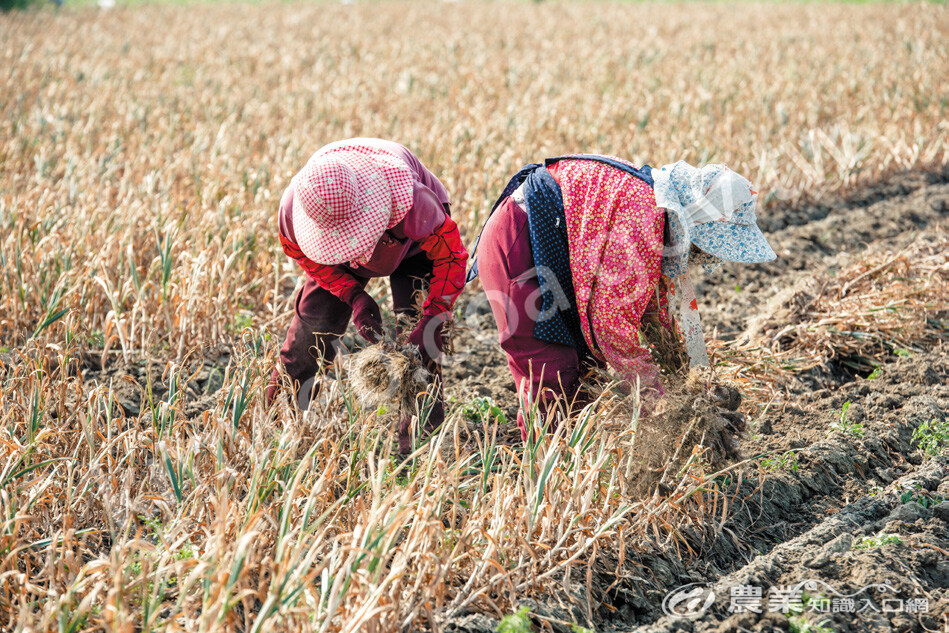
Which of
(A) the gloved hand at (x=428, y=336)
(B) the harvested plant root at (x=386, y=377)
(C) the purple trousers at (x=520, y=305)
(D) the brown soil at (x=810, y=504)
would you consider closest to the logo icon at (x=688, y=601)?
(D) the brown soil at (x=810, y=504)

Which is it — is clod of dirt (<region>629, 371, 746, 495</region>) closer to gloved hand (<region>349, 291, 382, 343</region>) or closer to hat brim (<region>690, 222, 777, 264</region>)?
hat brim (<region>690, 222, 777, 264</region>)

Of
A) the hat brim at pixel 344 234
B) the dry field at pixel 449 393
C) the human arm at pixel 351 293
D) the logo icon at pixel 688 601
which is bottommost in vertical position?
the logo icon at pixel 688 601

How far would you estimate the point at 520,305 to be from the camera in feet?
8.13

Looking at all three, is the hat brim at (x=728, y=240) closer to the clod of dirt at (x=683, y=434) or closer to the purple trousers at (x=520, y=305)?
the clod of dirt at (x=683, y=434)

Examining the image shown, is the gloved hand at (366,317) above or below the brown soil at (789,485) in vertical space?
above

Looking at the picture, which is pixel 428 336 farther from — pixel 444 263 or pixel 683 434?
pixel 683 434

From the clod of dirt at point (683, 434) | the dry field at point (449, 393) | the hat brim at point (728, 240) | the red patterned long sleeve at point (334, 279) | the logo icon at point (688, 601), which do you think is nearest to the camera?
the dry field at point (449, 393)

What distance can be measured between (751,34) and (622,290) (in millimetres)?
11368

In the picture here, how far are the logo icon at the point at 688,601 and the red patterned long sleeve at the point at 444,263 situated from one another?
1.13 metres

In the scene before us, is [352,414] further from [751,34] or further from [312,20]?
[312,20]

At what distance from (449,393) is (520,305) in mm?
912

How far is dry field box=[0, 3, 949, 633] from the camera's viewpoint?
1.91 m

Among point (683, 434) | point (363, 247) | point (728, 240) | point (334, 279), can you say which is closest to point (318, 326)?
point (334, 279)

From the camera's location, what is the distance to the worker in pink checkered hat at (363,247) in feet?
7.67
